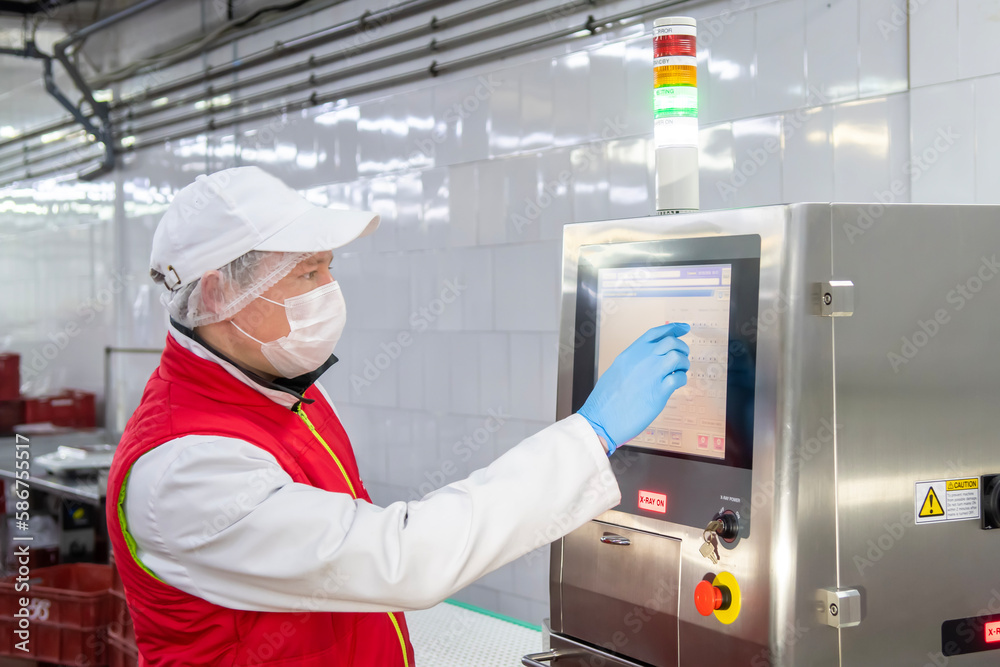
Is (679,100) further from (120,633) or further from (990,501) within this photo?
(120,633)

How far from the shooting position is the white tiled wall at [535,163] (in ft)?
5.77

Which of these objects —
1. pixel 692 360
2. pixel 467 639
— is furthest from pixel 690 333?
pixel 467 639

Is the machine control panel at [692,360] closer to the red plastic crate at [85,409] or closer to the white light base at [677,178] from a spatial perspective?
the white light base at [677,178]

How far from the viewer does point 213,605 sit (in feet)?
3.83

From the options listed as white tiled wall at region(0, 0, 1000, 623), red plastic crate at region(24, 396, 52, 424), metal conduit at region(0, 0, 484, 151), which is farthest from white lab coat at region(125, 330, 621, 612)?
red plastic crate at region(24, 396, 52, 424)

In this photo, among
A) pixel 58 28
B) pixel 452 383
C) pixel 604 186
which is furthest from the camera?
pixel 58 28

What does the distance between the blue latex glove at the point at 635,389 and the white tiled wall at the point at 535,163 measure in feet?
2.73

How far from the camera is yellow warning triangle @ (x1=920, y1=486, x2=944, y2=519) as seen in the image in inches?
46.4

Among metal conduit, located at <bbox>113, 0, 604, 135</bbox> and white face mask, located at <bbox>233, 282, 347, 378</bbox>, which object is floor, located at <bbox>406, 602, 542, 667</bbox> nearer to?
white face mask, located at <bbox>233, 282, 347, 378</bbox>

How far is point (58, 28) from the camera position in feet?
16.1

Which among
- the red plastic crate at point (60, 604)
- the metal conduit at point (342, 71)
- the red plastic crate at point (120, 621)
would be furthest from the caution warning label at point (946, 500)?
the red plastic crate at point (60, 604)

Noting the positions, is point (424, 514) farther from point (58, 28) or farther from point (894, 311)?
point (58, 28)

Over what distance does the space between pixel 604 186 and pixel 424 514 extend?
1459 mm

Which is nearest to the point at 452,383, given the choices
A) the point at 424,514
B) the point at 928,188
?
the point at 928,188
